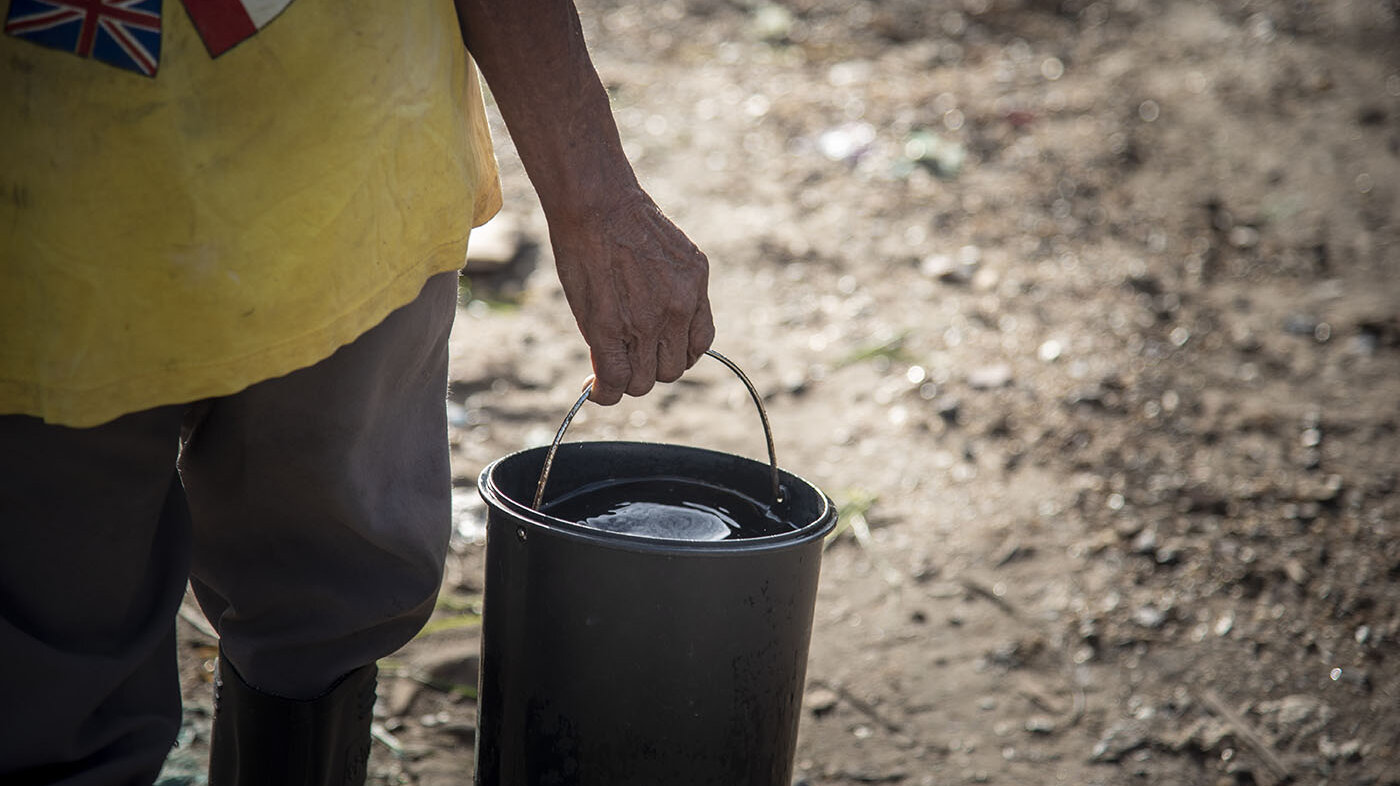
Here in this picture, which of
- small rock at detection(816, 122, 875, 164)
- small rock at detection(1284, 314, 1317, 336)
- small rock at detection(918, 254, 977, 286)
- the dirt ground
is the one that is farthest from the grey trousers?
small rock at detection(816, 122, 875, 164)

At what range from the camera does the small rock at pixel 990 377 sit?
3346 millimetres

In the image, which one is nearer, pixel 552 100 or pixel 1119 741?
pixel 552 100

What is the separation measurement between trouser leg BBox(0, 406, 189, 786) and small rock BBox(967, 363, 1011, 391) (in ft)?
8.05

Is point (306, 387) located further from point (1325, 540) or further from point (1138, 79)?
point (1138, 79)

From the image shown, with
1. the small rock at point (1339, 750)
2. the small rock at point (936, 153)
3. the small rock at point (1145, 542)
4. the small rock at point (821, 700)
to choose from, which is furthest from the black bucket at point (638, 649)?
the small rock at point (936, 153)

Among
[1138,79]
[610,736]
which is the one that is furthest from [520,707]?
[1138,79]

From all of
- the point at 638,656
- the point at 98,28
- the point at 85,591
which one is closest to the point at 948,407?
the point at 638,656

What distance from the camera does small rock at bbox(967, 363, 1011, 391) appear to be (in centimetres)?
335

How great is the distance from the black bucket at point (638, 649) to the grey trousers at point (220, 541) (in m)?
0.12

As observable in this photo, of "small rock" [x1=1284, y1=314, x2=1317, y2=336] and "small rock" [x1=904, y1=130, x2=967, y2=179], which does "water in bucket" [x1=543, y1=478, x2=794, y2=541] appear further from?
"small rock" [x1=904, y1=130, x2=967, y2=179]

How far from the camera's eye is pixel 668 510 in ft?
5.24

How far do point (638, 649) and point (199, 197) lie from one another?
2.30 ft

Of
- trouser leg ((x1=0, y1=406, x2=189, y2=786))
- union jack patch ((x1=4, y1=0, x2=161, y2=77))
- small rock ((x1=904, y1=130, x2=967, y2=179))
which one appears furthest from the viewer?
small rock ((x1=904, y1=130, x2=967, y2=179))

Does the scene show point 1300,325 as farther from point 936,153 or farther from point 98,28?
point 98,28
